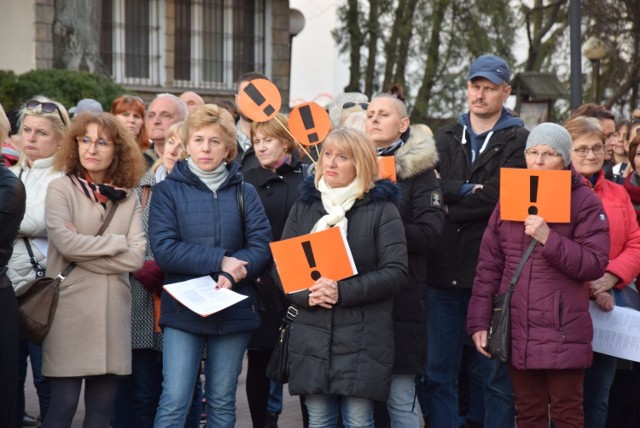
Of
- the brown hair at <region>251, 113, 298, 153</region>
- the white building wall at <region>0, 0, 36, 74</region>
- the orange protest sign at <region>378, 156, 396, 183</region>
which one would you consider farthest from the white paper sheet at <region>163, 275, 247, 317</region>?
the white building wall at <region>0, 0, 36, 74</region>

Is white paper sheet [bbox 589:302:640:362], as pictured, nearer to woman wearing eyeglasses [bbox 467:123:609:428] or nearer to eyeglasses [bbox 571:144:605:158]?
woman wearing eyeglasses [bbox 467:123:609:428]

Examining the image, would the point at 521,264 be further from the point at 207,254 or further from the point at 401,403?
the point at 207,254

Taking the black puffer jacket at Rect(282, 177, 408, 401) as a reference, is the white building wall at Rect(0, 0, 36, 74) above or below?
above

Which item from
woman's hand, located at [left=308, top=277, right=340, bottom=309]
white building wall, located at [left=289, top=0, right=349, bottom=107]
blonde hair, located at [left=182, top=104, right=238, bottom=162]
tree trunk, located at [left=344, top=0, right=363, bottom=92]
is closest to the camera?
woman's hand, located at [left=308, top=277, right=340, bottom=309]

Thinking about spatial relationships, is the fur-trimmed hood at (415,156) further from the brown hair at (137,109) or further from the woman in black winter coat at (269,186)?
the brown hair at (137,109)

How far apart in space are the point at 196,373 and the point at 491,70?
2.57 metres

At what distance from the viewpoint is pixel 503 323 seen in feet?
19.6

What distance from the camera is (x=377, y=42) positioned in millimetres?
22891

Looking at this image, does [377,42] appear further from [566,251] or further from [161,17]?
[566,251]

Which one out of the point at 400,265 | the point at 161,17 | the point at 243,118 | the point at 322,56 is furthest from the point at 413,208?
the point at 322,56

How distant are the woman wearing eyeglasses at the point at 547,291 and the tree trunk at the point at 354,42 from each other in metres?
16.6

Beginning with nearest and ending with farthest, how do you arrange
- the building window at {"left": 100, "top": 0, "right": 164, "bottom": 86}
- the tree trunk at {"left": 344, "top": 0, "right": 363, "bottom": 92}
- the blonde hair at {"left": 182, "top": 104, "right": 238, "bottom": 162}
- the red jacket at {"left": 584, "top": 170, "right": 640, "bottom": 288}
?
the blonde hair at {"left": 182, "top": 104, "right": 238, "bottom": 162}, the red jacket at {"left": 584, "top": 170, "right": 640, "bottom": 288}, the building window at {"left": 100, "top": 0, "right": 164, "bottom": 86}, the tree trunk at {"left": 344, "top": 0, "right": 363, "bottom": 92}

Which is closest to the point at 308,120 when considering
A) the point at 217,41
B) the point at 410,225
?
the point at 410,225

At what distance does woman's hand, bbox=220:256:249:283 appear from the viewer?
234 inches
